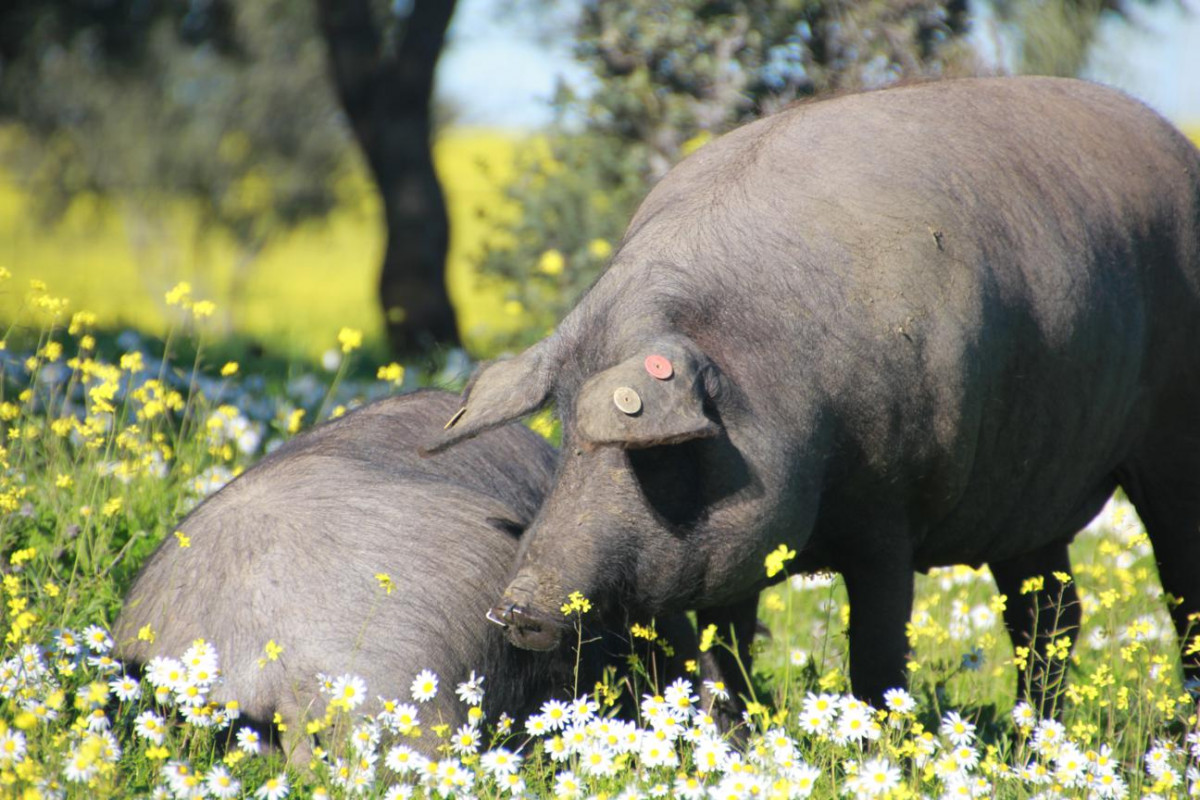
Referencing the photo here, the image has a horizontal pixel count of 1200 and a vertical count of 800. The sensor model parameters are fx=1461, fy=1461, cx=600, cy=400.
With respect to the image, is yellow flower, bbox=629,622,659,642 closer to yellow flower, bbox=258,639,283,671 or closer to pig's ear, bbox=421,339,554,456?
pig's ear, bbox=421,339,554,456

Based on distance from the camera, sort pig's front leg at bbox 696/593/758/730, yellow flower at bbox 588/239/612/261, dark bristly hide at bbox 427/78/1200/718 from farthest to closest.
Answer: yellow flower at bbox 588/239/612/261
pig's front leg at bbox 696/593/758/730
dark bristly hide at bbox 427/78/1200/718

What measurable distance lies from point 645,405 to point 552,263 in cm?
415

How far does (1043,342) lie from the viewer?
3.51 metres

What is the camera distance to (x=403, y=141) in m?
10.1

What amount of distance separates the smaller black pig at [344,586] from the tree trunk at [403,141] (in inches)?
227

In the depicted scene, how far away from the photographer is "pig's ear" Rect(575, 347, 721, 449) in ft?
9.16

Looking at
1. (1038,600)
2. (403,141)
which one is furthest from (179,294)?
(403,141)

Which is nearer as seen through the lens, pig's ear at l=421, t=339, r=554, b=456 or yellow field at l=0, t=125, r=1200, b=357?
pig's ear at l=421, t=339, r=554, b=456

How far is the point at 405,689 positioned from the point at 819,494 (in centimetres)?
101

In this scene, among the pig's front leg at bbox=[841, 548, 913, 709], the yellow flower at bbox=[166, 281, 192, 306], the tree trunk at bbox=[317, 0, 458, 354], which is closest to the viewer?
the pig's front leg at bbox=[841, 548, 913, 709]

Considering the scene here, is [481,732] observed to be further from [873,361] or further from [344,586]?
[873,361]

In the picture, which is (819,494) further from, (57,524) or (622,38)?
(622,38)

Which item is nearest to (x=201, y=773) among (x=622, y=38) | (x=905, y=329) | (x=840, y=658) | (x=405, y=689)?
(x=405, y=689)

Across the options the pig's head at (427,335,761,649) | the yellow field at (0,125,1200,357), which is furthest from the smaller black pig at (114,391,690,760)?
the yellow field at (0,125,1200,357)
